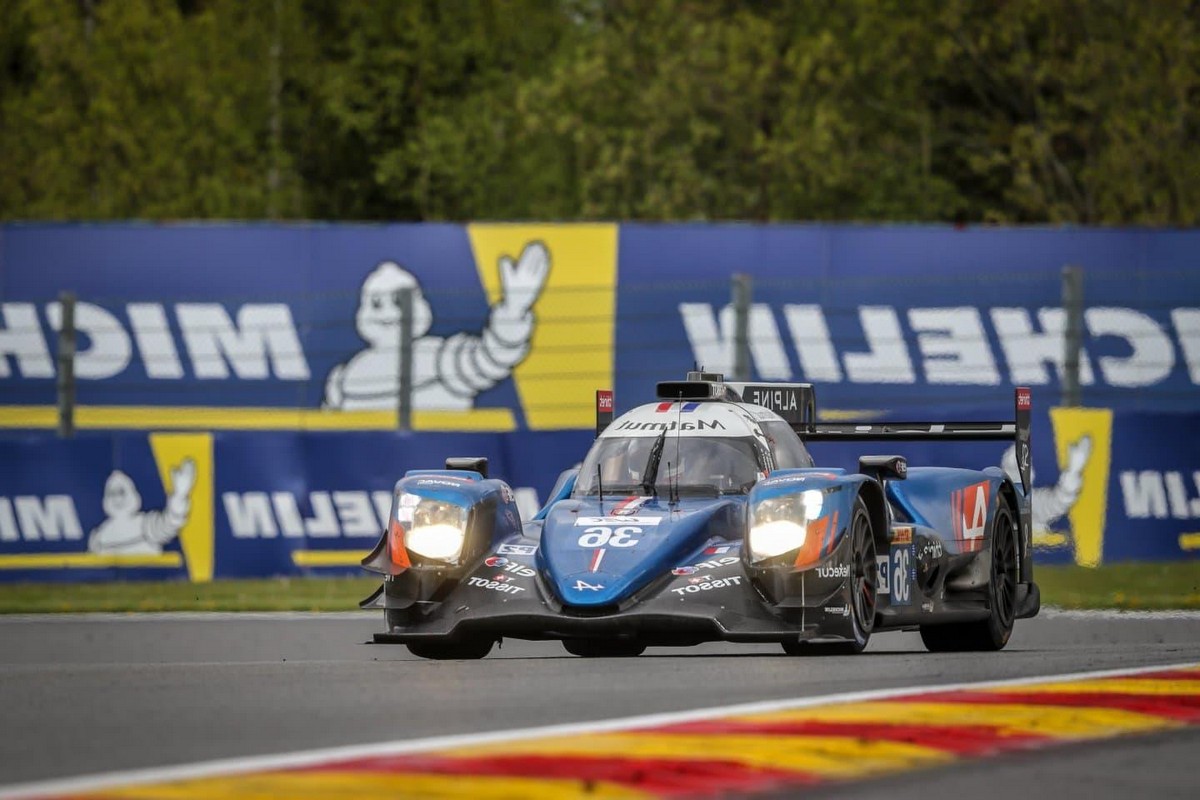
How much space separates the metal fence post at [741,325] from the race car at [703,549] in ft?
20.6

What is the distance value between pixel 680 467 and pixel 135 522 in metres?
7.11

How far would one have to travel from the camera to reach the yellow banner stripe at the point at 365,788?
6145 millimetres

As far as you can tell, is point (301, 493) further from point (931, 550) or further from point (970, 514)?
point (931, 550)

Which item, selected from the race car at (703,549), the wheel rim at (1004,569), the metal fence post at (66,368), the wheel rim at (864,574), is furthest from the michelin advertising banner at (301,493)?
the wheel rim at (864,574)

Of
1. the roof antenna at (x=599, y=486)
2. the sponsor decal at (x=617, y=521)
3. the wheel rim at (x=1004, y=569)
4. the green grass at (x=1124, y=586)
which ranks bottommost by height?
the green grass at (x=1124, y=586)

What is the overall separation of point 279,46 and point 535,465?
95.0 feet

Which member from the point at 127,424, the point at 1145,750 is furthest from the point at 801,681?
the point at 127,424

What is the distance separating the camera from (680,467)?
37.7 ft

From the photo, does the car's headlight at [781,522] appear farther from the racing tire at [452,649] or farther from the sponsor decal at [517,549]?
the racing tire at [452,649]

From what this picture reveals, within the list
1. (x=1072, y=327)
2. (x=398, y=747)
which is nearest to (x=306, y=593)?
(x=1072, y=327)

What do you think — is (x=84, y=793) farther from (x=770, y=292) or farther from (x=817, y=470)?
(x=770, y=292)

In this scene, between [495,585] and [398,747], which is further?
[495,585]

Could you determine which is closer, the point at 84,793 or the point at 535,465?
the point at 84,793

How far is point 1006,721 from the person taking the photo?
7.95m
